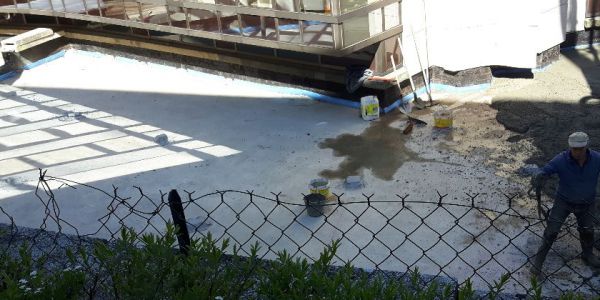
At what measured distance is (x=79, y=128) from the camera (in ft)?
32.6

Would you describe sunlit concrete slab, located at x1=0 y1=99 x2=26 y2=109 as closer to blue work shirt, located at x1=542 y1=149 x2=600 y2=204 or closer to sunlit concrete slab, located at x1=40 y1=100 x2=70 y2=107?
sunlit concrete slab, located at x1=40 y1=100 x2=70 y2=107

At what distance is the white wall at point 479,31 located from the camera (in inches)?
374

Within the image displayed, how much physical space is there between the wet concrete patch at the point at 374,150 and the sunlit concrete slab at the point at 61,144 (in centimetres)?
335

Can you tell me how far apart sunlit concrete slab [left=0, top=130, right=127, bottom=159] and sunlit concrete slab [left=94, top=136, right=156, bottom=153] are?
166mm

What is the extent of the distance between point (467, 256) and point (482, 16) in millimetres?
4812

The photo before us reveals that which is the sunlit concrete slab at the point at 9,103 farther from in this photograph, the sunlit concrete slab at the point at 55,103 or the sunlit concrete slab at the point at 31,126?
the sunlit concrete slab at the point at 31,126

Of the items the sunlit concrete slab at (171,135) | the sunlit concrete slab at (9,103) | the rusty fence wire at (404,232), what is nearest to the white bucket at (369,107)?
the rusty fence wire at (404,232)

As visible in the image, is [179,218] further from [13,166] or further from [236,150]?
[13,166]

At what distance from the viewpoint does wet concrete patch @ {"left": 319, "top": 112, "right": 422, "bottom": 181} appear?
795cm

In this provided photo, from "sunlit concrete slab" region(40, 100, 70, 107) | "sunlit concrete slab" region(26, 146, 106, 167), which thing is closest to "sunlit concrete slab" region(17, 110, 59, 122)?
"sunlit concrete slab" region(40, 100, 70, 107)

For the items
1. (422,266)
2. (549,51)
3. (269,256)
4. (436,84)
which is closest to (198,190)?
(269,256)

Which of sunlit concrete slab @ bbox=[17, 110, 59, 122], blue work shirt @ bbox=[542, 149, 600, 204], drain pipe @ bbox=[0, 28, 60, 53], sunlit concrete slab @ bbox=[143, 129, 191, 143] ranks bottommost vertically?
sunlit concrete slab @ bbox=[143, 129, 191, 143]

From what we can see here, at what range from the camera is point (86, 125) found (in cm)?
1005

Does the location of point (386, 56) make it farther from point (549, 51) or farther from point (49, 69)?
point (49, 69)
